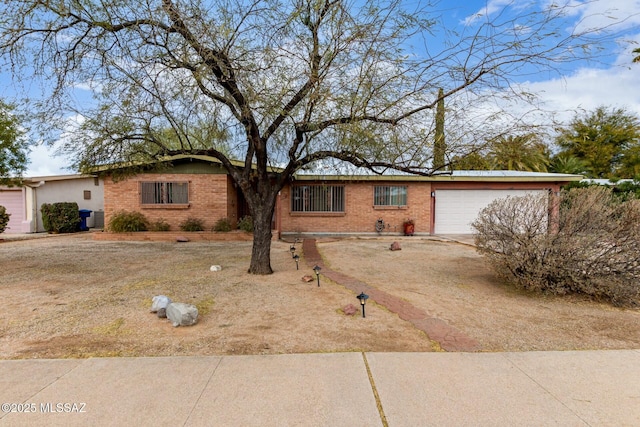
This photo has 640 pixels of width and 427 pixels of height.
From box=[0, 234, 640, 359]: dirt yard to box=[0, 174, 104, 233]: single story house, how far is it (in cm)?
889

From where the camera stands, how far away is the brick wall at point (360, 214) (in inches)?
564

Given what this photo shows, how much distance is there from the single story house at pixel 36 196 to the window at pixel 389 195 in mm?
12395

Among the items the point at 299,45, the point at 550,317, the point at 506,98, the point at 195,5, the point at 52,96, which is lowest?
the point at 550,317

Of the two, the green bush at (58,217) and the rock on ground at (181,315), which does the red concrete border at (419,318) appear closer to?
the rock on ground at (181,315)

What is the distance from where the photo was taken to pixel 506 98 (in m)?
4.79

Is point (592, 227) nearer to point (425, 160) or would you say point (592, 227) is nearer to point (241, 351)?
point (425, 160)

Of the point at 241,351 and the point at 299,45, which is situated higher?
the point at 299,45

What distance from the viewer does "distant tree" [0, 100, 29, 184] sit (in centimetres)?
1046

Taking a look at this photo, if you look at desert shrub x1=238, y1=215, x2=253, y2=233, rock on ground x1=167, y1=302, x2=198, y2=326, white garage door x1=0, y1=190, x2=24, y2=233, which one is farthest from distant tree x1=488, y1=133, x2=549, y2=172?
white garage door x1=0, y1=190, x2=24, y2=233

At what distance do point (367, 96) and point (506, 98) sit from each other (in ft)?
6.51

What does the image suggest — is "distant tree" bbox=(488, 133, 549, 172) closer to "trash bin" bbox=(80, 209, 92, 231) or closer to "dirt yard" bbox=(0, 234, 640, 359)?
"dirt yard" bbox=(0, 234, 640, 359)

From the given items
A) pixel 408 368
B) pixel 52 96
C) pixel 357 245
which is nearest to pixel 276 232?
pixel 357 245

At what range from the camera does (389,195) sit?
14.5 metres

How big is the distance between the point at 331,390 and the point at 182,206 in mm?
11827
